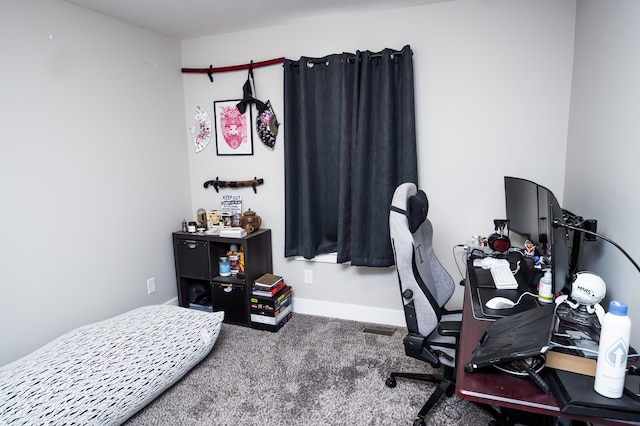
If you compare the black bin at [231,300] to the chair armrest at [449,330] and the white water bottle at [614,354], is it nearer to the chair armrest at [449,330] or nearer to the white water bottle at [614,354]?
the chair armrest at [449,330]

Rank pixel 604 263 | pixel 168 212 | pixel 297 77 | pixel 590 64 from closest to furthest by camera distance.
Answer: pixel 604 263, pixel 590 64, pixel 297 77, pixel 168 212

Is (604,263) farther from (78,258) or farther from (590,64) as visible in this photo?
(78,258)

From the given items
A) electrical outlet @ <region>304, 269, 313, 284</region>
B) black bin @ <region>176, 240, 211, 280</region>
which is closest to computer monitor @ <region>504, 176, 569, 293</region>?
electrical outlet @ <region>304, 269, 313, 284</region>

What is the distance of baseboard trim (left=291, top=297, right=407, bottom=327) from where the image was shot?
116 inches

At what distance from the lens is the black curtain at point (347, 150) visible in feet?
8.61

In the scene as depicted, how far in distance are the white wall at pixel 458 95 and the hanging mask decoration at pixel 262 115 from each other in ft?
0.20

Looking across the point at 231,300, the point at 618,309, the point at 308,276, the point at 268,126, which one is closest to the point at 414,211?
the point at 618,309

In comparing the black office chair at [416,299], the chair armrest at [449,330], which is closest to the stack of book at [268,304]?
the black office chair at [416,299]

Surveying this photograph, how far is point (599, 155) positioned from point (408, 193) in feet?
3.16

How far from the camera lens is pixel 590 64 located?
6.40ft

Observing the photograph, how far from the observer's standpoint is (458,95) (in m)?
2.56

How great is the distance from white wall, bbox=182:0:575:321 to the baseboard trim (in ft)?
0.04

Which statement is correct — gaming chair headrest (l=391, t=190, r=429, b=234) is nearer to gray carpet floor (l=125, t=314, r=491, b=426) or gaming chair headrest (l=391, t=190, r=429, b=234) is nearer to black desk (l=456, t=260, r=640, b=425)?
black desk (l=456, t=260, r=640, b=425)

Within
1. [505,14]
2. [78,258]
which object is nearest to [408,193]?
[505,14]
